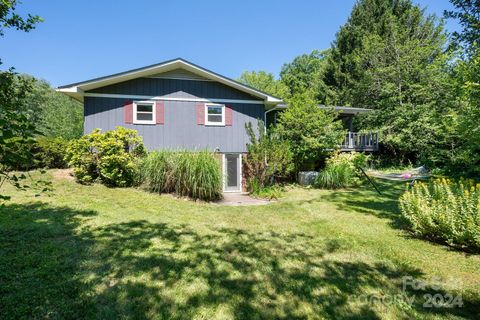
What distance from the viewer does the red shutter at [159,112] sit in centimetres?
1164

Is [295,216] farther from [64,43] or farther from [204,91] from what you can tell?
[64,43]

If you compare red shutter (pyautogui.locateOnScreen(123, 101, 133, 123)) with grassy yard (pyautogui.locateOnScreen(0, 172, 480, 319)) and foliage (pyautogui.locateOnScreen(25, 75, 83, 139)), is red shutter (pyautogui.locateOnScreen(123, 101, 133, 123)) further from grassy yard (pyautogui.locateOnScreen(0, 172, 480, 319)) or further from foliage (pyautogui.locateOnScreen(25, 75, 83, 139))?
foliage (pyautogui.locateOnScreen(25, 75, 83, 139))

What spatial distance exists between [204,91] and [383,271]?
10374mm

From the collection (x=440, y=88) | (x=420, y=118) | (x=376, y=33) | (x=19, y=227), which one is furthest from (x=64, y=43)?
(x=376, y=33)

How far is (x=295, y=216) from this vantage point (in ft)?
23.6

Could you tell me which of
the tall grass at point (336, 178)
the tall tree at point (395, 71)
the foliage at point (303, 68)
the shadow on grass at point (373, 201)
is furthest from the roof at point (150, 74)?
the foliage at point (303, 68)

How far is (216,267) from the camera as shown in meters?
3.86

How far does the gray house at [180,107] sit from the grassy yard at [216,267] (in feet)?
17.5

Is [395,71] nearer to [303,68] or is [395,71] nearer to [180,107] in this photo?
[180,107]

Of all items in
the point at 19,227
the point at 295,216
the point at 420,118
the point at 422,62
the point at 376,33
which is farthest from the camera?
the point at 376,33

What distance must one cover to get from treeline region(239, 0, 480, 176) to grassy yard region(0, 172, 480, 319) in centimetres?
339

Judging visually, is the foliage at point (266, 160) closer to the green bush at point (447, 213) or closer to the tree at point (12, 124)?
the green bush at point (447, 213)

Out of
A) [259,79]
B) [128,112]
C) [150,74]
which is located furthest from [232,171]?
[259,79]

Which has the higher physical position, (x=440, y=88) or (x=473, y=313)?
(x=440, y=88)
